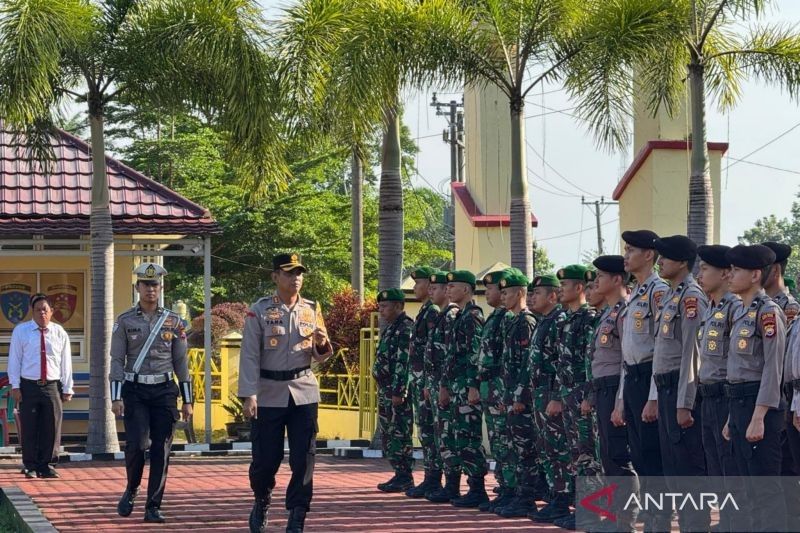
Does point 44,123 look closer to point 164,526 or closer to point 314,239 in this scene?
point 164,526

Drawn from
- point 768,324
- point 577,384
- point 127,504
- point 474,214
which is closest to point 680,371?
point 768,324

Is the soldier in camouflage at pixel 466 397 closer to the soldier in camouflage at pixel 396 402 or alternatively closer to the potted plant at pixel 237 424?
the soldier in camouflage at pixel 396 402

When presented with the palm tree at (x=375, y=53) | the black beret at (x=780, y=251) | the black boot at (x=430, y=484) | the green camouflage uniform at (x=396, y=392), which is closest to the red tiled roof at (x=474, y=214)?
the palm tree at (x=375, y=53)

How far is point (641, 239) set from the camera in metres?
9.32

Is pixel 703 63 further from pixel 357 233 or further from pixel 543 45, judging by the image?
pixel 357 233

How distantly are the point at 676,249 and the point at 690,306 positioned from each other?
1.42ft

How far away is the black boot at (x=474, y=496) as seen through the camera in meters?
11.8

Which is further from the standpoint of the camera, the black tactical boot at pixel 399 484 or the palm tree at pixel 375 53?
the palm tree at pixel 375 53

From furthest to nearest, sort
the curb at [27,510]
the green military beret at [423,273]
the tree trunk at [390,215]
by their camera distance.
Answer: the tree trunk at [390,215], the green military beret at [423,273], the curb at [27,510]

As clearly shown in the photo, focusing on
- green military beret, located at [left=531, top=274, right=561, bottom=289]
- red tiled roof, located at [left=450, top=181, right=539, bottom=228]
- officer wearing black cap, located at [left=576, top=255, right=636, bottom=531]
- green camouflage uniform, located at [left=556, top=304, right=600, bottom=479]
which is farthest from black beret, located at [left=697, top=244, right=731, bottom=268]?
red tiled roof, located at [left=450, top=181, right=539, bottom=228]

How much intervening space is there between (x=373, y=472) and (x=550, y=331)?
515 cm

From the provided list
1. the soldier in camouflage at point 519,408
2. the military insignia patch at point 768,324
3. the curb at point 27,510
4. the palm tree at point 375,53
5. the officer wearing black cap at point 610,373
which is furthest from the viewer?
the palm tree at point 375,53

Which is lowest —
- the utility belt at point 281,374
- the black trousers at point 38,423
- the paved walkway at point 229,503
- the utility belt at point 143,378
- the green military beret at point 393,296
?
the paved walkway at point 229,503

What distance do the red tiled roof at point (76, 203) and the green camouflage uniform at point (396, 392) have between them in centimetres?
711
